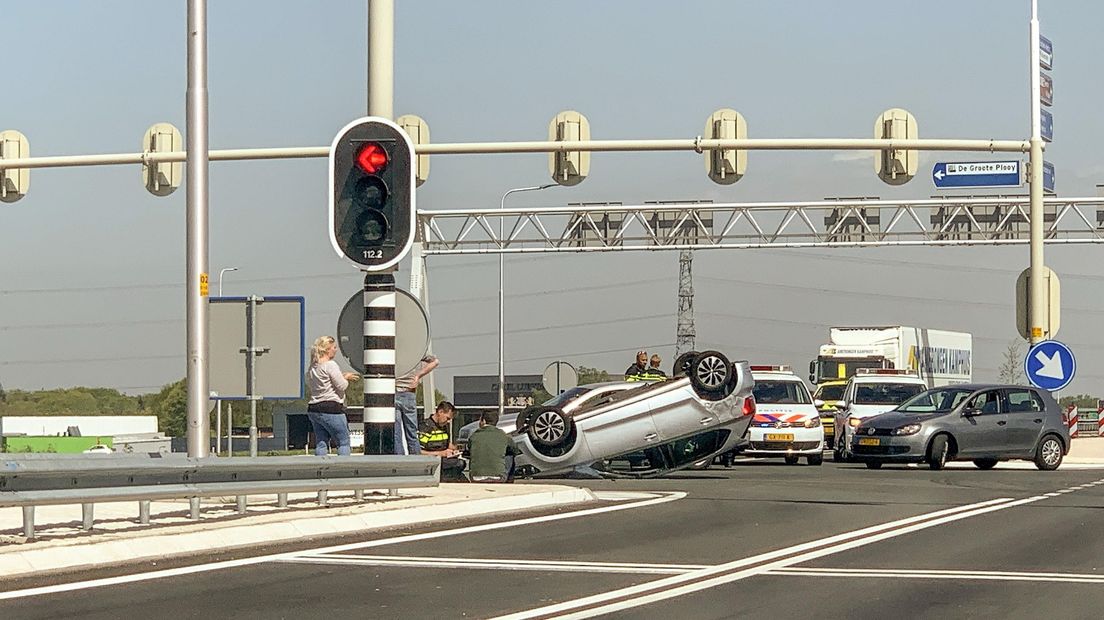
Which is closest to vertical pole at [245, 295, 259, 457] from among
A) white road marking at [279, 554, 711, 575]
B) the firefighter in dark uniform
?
white road marking at [279, 554, 711, 575]

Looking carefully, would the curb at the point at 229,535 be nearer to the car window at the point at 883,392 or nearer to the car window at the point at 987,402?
the car window at the point at 987,402

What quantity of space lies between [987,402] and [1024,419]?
696 millimetres

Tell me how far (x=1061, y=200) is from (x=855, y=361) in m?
9.49

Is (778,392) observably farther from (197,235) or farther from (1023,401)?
(197,235)

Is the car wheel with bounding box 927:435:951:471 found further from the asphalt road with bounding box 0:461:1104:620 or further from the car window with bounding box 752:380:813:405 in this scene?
the asphalt road with bounding box 0:461:1104:620

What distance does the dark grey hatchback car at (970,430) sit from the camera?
2941 centimetres

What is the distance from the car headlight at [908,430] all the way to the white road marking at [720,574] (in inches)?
464

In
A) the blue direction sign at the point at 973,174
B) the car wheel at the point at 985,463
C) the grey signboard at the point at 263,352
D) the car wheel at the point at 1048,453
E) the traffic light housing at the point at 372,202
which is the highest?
the blue direction sign at the point at 973,174

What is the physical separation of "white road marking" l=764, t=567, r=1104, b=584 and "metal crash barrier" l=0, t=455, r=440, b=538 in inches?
191

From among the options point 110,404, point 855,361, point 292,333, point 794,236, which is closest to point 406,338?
point 292,333

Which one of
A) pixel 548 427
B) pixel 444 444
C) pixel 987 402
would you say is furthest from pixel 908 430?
pixel 444 444

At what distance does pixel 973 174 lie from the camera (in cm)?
2808

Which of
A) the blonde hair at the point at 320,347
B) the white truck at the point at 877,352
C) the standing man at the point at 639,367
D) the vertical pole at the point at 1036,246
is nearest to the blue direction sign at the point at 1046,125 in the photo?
the vertical pole at the point at 1036,246

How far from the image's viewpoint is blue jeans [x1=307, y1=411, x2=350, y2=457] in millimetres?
18547
